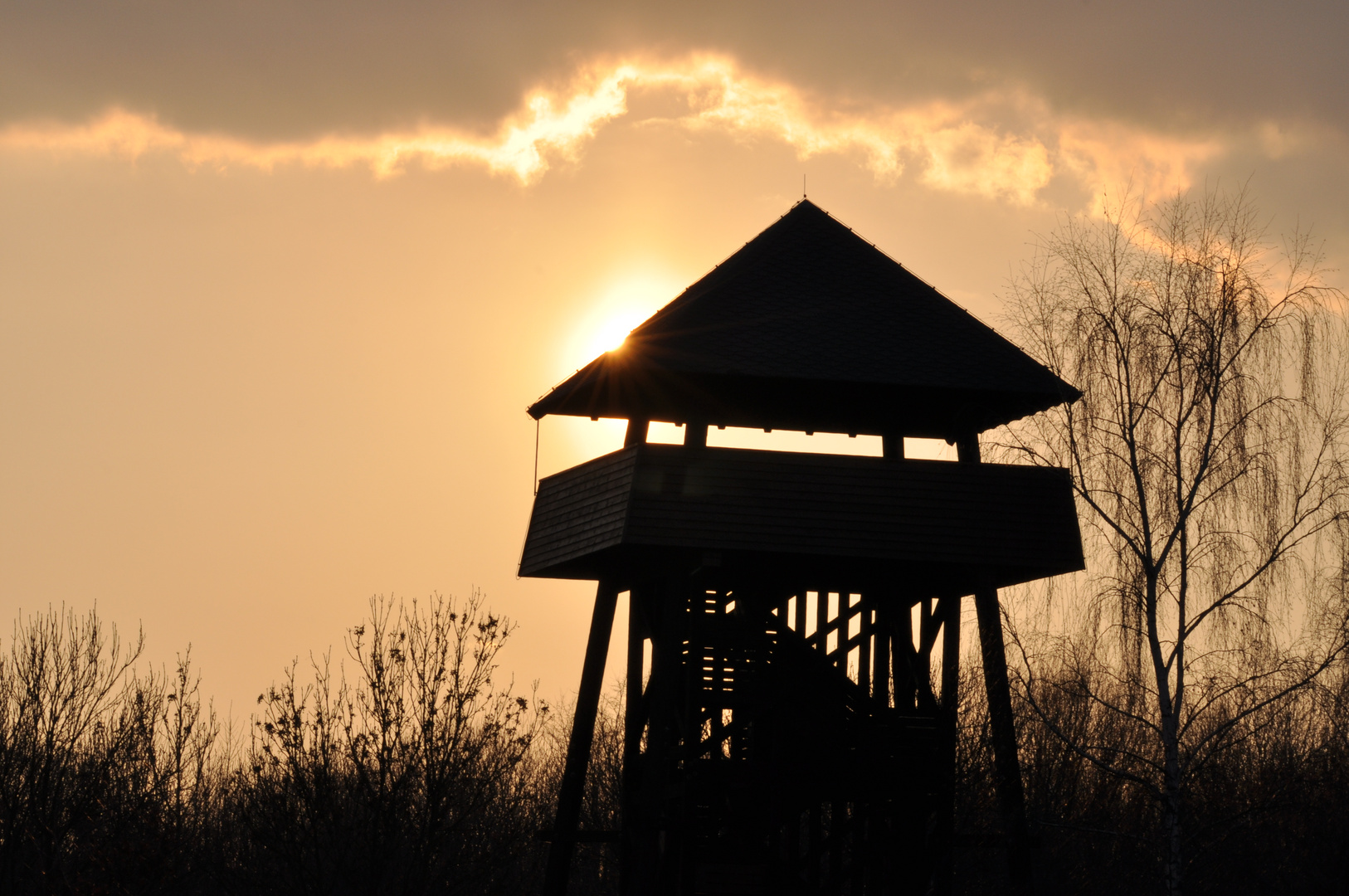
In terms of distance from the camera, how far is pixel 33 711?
2552 centimetres

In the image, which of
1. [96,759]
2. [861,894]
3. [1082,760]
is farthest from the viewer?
[1082,760]

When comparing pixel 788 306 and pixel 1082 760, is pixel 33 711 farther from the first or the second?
pixel 1082 760

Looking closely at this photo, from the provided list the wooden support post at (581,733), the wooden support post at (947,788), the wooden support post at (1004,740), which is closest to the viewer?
the wooden support post at (1004,740)

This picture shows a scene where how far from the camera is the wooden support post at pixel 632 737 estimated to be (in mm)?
16062

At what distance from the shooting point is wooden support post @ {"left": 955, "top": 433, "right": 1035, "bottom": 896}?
1404cm

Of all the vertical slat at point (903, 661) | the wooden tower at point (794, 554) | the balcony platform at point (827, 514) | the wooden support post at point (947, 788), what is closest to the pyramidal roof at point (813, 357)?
the wooden tower at point (794, 554)

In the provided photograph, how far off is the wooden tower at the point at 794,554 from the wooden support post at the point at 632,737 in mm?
49

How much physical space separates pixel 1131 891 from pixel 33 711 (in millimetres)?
20382

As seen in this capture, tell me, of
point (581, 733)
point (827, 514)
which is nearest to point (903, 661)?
point (827, 514)

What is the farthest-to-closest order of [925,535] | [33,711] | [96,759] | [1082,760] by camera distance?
1. [1082,760]
2. [96,759]
3. [33,711]
4. [925,535]

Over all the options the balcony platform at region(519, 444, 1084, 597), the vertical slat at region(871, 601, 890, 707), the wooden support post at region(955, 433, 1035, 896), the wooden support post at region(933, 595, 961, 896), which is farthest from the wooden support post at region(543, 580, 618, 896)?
the wooden support post at region(955, 433, 1035, 896)

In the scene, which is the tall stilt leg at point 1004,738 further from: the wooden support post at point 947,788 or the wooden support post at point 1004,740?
Answer: the wooden support post at point 947,788

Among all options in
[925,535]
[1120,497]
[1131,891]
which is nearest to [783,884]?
[925,535]

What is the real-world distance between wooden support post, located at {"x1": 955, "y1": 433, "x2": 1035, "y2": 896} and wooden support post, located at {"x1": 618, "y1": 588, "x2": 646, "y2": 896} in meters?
3.65
